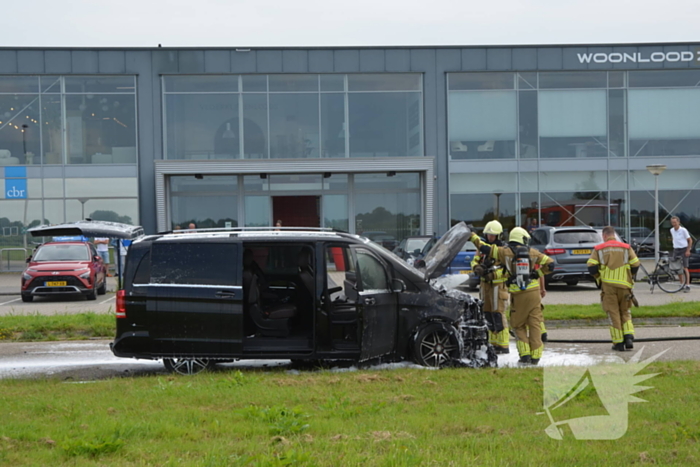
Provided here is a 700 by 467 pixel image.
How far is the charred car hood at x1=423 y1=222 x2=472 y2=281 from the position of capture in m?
8.82

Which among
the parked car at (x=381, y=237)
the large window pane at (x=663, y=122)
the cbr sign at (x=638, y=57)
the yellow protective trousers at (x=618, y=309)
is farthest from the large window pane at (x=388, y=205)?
Answer: the yellow protective trousers at (x=618, y=309)

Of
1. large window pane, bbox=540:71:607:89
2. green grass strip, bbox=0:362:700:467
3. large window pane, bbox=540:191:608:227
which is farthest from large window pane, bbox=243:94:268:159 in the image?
green grass strip, bbox=0:362:700:467

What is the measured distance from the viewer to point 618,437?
5.08 metres

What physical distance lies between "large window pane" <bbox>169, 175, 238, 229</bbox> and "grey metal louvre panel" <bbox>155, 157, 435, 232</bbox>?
534 millimetres

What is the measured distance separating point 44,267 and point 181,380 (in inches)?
481

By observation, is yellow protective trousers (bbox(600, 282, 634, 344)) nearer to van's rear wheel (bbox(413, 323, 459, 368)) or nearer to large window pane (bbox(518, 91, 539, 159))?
van's rear wheel (bbox(413, 323, 459, 368))

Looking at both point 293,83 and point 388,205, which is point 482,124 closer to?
point 388,205

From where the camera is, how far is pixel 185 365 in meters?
8.64

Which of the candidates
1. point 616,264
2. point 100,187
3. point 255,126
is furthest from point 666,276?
point 100,187

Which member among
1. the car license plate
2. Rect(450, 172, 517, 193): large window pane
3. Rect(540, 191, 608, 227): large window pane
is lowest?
the car license plate

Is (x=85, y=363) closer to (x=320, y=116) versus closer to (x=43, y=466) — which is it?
(x=43, y=466)

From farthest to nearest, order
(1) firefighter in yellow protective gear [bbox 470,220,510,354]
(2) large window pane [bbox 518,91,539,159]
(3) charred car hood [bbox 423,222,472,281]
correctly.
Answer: (2) large window pane [bbox 518,91,539,159]
(1) firefighter in yellow protective gear [bbox 470,220,510,354]
(3) charred car hood [bbox 423,222,472,281]

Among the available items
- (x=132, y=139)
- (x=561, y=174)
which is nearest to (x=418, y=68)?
(x=561, y=174)

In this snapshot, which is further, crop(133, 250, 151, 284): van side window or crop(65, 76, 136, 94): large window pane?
crop(65, 76, 136, 94): large window pane
